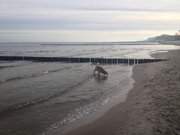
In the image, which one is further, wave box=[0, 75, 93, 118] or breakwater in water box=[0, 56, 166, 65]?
breakwater in water box=[0, 56, 166, 65]

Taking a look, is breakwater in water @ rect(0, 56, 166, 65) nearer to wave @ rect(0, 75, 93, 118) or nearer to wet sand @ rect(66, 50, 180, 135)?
wave @ rect(0, 75, 93, 118)

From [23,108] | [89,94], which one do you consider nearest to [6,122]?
[23,108]

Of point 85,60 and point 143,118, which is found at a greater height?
point 85,60

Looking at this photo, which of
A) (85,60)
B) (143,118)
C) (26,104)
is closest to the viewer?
(143,118)

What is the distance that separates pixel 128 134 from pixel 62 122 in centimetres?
313

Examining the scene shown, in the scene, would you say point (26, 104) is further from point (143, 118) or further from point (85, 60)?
point (85, 60)

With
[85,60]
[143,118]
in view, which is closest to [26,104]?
[143,118]

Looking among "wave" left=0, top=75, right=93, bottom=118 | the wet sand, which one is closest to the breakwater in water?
"wave" left=0, top=75, right=93, bottom=118

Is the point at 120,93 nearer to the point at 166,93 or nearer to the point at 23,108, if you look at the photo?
the point at 166,93

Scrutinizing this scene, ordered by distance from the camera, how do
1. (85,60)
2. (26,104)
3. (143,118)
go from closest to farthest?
(143,118), (26,104), (85,60)

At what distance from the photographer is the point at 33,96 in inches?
599

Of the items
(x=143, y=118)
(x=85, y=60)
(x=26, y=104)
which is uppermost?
(x=85, y=60)

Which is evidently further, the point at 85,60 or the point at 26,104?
the point at 85,60

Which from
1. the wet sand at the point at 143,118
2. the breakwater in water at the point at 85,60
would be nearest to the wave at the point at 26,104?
the wet sand at the point at 143,118
